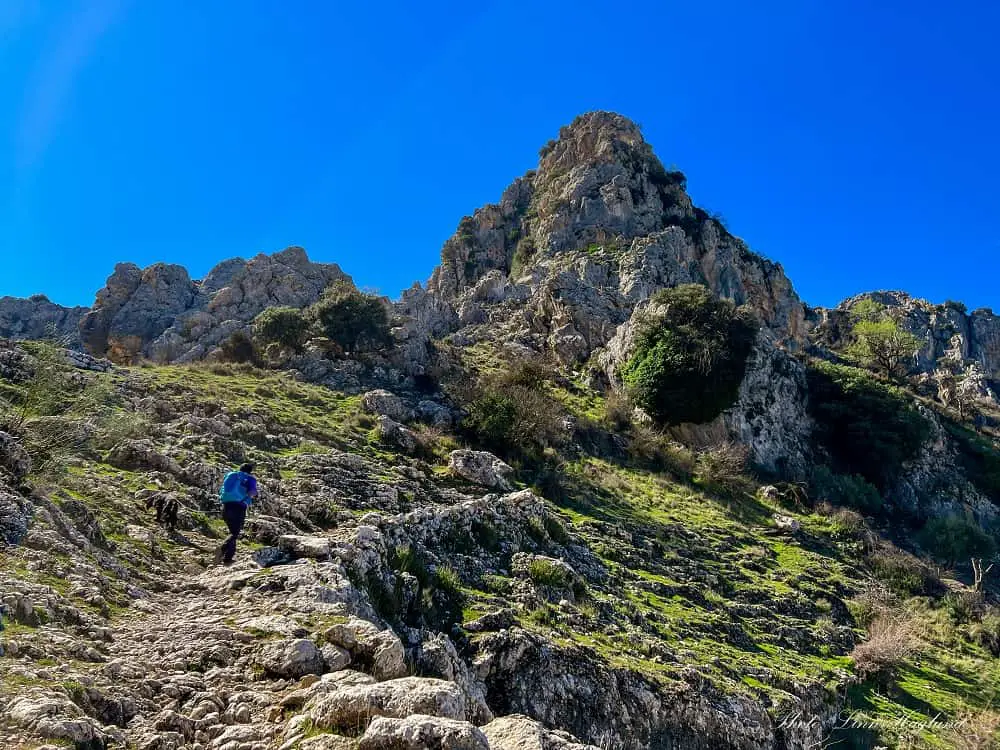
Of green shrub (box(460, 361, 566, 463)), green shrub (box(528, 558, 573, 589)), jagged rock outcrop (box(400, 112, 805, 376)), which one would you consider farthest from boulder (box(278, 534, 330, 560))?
jagged rock outcrop (box(400, 112, 805, 376))

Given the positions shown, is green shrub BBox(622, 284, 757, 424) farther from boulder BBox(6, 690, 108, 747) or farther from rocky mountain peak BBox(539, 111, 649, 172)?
rocky mountain peak BBox(539, 111, 649, 172)

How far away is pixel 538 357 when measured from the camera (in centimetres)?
3866

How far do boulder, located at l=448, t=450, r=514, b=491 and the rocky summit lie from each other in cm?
20

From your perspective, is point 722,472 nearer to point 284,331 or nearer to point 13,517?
point 284,331

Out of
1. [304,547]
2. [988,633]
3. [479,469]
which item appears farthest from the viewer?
[479,469]

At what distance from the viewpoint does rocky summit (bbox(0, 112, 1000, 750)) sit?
5352 millimetres

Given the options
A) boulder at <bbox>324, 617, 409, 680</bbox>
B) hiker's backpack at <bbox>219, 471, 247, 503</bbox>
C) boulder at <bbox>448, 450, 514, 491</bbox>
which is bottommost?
boulder at <bbox>324, 617, 409, 680</bbox>

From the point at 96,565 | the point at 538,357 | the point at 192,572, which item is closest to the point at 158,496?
the point at 192,572

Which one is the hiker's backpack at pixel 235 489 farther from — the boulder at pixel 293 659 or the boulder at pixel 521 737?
the boulder at pixel 521 737

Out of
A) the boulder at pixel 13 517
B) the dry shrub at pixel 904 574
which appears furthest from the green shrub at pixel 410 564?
the dry shrub at pixel 904 574

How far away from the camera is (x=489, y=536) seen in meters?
11.8

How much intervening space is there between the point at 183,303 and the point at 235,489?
151 ft
